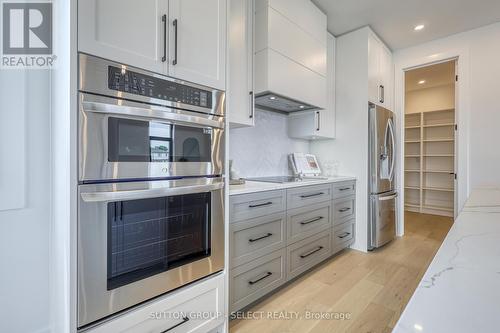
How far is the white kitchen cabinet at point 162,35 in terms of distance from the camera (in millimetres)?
926

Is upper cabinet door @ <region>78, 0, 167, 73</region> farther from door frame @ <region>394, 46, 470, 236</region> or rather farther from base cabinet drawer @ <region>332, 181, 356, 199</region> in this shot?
door frame @ <region>394, 46, 470, 236</region>

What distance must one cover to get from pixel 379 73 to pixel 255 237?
2695mm

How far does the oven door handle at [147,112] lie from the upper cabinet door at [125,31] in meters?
0.19

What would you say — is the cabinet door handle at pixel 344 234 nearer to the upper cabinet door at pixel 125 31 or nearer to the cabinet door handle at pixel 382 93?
the cabinet door handle at pixel 382 93

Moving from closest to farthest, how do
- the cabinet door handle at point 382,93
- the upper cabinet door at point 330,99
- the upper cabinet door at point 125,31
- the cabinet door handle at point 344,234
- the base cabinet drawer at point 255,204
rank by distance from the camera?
the upper cabinet door at point 125,31 < the base cabinet drawer at point 255,204 < the cabinet door handle at point 344,234 < the upper cabinet door at point 330,99 < the cabinet door handle at point 382,93

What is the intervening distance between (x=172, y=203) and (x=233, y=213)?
0.47m

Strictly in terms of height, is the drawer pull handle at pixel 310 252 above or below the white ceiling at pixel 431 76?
below

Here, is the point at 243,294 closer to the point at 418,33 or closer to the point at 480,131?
the point at 480,131

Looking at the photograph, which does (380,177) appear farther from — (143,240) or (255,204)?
(143,240)

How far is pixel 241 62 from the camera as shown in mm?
1894

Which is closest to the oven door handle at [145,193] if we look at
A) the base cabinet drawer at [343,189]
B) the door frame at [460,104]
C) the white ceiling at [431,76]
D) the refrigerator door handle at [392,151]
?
the base cabinet drawer at [343,189]

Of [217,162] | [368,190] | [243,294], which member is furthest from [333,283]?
[217,162]

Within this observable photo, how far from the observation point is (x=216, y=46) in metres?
1.35

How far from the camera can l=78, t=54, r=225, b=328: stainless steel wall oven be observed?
0.92 meters
